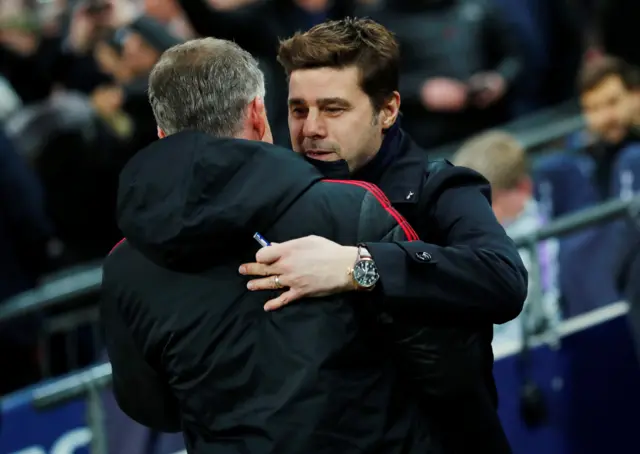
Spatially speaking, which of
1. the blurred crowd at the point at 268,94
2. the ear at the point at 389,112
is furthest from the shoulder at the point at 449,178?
the blurred crowd at the point at 268,94

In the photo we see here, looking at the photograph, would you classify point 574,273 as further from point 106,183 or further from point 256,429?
point 256,429

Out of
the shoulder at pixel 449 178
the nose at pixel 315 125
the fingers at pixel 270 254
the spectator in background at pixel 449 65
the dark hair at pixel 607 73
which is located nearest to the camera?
the fingers at pixel 270 254

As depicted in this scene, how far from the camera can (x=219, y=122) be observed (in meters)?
2.78

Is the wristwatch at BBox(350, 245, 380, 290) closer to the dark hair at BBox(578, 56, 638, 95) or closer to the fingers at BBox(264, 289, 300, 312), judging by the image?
the fingers at BBox(264, 289, 300, 312)

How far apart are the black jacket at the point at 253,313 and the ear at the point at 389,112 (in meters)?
0.47

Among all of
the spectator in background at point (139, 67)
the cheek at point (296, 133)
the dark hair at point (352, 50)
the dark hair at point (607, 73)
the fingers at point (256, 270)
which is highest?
the dark hair at point (352, 50)

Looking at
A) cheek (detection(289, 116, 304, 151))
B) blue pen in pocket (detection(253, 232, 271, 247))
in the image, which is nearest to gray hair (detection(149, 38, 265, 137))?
blue pen in pocket (detection(253, 232, 271, 247))

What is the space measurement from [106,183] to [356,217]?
4.85 meters

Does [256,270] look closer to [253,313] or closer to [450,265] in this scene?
[253,313]

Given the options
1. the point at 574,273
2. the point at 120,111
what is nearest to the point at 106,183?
the point at 120,111

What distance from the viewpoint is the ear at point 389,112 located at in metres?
3.17

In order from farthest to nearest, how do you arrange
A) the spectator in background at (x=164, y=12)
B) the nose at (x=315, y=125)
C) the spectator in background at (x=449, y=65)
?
1. the spectator in background at (x=449, y=65)
2. the spectator in background at (x=164, y=12)
3. the nose at (x=315, y=125)

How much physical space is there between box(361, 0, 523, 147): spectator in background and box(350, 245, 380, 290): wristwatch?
18.4 ft

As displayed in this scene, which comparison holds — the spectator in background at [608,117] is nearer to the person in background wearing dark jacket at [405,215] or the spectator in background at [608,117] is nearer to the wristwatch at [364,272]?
the person in background wearing dark jacket at [405,215]
